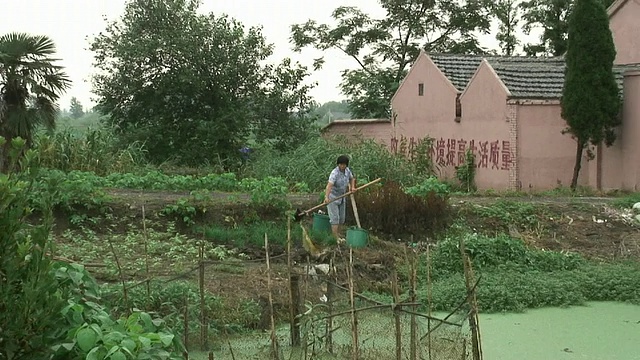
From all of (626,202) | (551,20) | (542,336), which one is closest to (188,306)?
(542,336)

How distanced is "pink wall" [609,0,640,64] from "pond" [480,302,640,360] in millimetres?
13014

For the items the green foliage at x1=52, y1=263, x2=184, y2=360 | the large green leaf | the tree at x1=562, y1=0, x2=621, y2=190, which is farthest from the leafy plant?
the large green leaf

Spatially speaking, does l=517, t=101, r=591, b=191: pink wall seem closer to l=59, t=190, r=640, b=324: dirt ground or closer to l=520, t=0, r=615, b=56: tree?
l=59, t=190, r=640, b=324: dirt ground

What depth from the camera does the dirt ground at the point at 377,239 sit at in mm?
9320

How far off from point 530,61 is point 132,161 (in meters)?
11.2

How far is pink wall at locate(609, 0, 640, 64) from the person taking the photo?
844 inches

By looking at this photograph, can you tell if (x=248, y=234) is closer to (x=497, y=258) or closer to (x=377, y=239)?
(x=377, y=239)

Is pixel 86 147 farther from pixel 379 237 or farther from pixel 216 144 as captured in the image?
pixel 379 237

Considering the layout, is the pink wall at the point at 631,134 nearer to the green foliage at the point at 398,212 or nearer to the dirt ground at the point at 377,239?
the dirt ground at the point at 377,239

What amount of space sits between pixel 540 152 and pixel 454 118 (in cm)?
316

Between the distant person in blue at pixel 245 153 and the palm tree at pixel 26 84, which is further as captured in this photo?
the distant person in blue at pixel 245 153

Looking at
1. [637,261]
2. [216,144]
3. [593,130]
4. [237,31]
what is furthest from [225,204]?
[237,31]

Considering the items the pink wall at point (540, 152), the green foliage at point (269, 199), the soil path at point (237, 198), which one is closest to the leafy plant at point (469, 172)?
the pink wall at point (540, 152)

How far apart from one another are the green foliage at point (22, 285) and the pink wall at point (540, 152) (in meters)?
17.2
